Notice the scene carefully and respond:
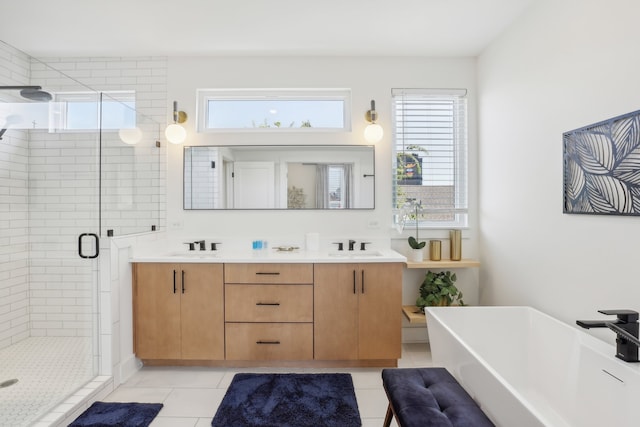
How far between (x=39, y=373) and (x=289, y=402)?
1638mm

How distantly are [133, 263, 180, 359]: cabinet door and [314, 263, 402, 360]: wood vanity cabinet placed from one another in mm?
1136

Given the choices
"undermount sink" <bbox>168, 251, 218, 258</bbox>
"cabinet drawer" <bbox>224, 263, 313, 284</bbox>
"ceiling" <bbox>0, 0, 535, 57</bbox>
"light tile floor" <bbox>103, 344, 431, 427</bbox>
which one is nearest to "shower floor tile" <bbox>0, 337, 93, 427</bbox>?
"light tile floor" <bbox>103, 344, 431, 427</bbox>

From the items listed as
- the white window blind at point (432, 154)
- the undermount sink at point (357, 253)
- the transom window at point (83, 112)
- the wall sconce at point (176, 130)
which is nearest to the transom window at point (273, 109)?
the wall sconce at point (176, 130)

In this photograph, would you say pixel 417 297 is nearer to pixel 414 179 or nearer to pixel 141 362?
pixel 414 179

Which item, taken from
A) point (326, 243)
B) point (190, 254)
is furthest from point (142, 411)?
point (326, 243)

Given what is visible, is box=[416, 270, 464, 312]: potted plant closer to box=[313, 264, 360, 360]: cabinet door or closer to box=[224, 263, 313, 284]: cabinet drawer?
box=[313, 264, 360, 360]: cabinet door

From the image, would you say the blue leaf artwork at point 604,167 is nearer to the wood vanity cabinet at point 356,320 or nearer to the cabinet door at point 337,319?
the wood vanity cabinet at point 356,320

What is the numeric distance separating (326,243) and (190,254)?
125cm

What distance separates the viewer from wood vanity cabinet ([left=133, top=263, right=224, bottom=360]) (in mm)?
2689

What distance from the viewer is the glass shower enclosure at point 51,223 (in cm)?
208

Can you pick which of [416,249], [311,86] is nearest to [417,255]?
[416,249]

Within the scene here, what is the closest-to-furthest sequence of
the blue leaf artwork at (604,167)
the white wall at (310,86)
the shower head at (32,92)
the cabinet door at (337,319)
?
1. the blue leaf artwork at (604,167)
2. the shower head at (32,92)
3. the cabinet door at (337,319)
4. the white wall at (310,86)

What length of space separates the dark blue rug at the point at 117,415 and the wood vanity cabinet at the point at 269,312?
65 cm

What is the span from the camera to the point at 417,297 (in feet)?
10.8
